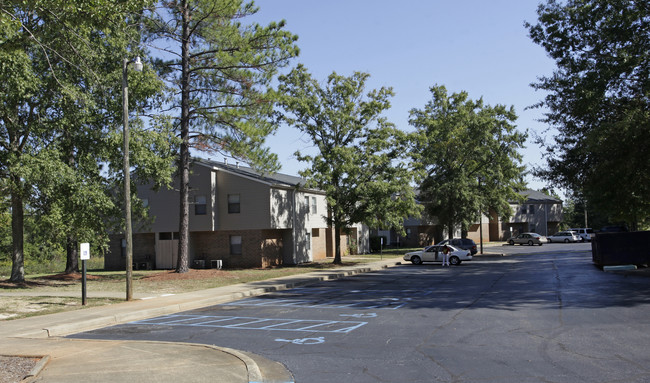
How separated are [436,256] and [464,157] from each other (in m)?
14.7

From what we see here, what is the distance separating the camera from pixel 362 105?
3158 cm

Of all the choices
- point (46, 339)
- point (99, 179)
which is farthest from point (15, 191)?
point (46, 339)

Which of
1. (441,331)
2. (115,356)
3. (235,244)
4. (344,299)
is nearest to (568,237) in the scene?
(235,244)

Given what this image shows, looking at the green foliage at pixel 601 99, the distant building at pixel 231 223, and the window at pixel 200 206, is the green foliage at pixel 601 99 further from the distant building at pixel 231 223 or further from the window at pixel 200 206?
the window at pixel 200 206

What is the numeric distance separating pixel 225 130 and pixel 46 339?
15494 mm

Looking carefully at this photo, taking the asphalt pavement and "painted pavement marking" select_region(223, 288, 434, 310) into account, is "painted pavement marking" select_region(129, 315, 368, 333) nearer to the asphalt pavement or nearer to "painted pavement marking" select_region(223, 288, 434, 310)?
the asphalt pavement

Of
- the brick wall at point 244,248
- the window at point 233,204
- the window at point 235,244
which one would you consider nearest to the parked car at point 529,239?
the brick wall at point 244,248

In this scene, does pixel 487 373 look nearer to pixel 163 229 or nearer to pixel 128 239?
pixel 128 239

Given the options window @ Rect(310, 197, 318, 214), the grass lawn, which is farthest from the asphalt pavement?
window @ Rect(310, 197, 318, 214)

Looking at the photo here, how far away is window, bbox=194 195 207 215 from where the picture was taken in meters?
32.1

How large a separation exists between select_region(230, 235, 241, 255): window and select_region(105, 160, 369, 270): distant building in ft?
0.21

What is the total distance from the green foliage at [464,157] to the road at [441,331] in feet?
81.1

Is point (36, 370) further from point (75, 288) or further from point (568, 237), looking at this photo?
point (568, 237)

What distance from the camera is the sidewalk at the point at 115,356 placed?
7.29 metres
